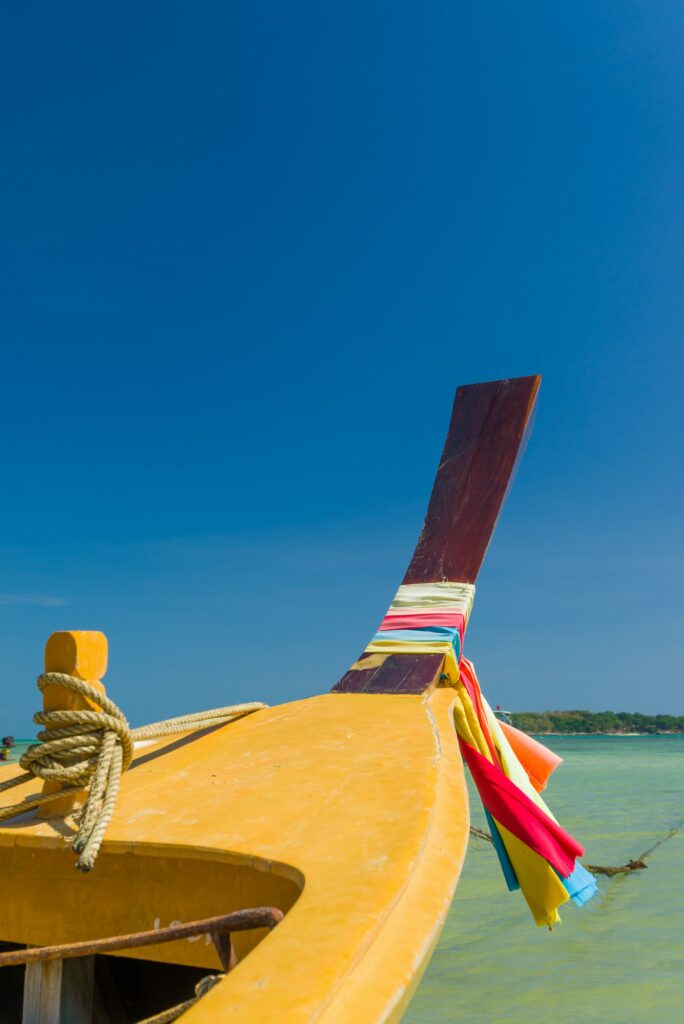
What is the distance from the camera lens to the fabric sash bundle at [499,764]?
99.0 inches

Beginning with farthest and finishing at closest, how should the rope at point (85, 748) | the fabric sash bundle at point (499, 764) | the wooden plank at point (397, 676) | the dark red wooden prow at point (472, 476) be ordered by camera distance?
the dark red wooden prow at point (472, 476) → the wooden plank at point (397, 676) → the fabric sash bundle at point (499, 764) → the rope at point (85, 748)

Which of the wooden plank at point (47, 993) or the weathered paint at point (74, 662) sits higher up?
the weathered paint at point (74, 662)

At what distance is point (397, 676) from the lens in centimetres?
277

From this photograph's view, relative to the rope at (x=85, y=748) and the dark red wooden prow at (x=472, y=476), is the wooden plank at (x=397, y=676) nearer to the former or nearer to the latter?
the dark red wooden prow at (x=472, y=476)

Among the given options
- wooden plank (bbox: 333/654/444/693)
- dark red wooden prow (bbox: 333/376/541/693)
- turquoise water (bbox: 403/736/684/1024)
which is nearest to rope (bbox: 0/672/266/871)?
wooden plank (bbox: 333/654/444/693)

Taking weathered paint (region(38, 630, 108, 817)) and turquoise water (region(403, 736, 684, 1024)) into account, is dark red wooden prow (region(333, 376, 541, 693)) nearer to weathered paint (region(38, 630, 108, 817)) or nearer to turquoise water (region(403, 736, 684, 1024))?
weathered paint (region(38, 630, 108, 817))

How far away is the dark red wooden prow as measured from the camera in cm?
349

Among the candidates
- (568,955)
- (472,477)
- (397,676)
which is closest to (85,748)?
(397,676)

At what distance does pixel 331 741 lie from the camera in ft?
6.31

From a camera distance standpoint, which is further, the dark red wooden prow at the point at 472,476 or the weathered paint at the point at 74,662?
the dark red wooden prow at the point at 472,476

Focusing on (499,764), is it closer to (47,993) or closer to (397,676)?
(397,676)

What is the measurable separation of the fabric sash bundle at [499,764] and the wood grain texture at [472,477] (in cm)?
16

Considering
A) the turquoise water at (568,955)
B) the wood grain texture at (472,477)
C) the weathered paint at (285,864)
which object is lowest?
the turquoise water at (568,955)

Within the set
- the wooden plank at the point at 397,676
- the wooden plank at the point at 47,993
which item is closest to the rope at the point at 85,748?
the wooden plank at the point at 47,993
